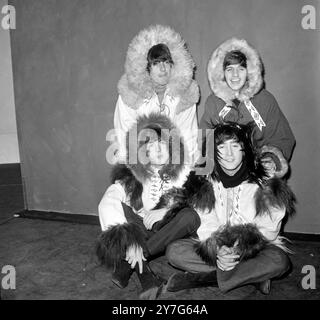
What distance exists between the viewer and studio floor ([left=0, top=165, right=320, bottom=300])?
1.70m

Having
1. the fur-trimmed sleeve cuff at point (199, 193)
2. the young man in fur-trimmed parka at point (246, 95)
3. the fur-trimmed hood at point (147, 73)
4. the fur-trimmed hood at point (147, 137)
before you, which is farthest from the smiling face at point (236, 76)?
the fur-trimmed sleeve cuff at point (199, 193)

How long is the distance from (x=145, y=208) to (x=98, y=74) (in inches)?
54.9

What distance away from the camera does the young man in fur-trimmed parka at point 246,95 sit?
2.04 m

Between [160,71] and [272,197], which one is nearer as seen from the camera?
[272,197]

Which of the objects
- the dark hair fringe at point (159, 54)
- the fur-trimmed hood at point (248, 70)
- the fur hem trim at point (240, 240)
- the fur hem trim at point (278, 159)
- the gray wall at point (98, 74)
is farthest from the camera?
the gray wall at point (98, 74)

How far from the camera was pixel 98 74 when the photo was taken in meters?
2.79

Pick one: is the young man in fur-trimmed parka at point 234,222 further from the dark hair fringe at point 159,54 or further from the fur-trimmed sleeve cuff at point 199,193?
the dark hair fringe at point 159,54

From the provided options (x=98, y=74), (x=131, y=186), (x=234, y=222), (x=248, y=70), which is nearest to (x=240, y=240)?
(x=234, y=222)

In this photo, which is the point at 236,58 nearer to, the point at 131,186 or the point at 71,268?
the point at 131,186

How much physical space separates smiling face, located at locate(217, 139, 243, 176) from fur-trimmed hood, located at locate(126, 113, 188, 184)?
27cm

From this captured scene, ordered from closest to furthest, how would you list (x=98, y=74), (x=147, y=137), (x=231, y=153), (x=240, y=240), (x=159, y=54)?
1. (x=240, y=240)
2. (x=231, y=153)
3. (x=147, y=137)
4. (x=159, y=54)
5. (x=98, y=74)

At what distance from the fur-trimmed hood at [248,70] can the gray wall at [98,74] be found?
1.12 ft

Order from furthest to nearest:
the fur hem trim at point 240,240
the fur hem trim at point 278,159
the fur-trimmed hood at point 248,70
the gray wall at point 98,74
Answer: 1. the gray wall at point 98,74
2. the fur-trimmed hood at point 248,70
3. the fur hem trim at point 278,159
4. the fur hem trim at point 240,240

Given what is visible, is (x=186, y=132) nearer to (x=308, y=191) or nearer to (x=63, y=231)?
(x=308, y=191)
